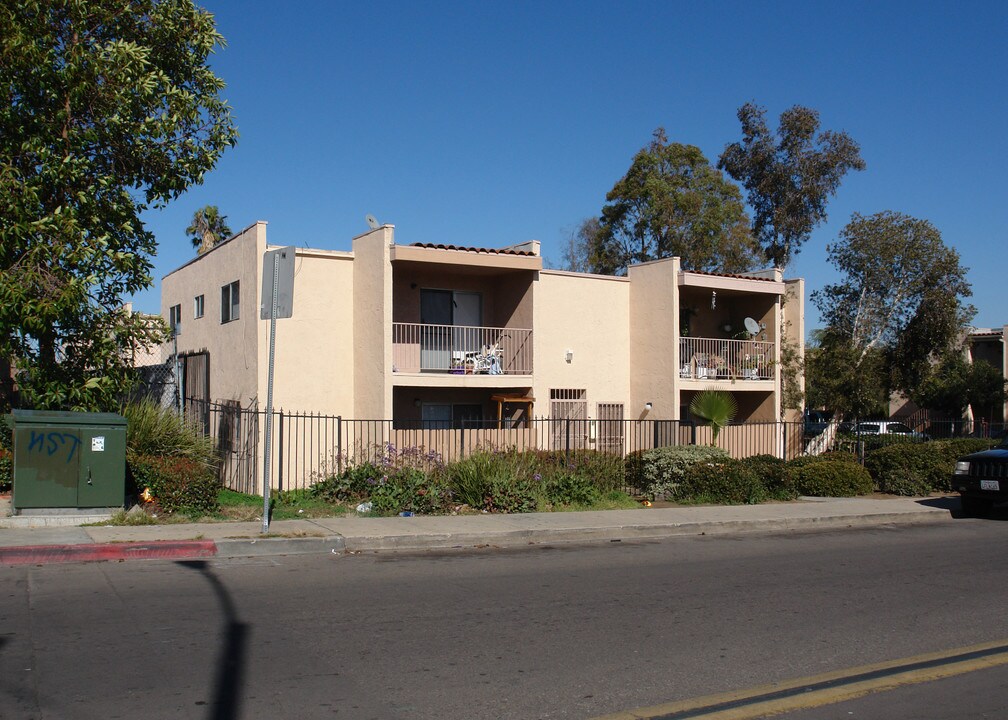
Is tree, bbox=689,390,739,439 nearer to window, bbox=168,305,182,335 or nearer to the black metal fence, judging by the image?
the black metal fence

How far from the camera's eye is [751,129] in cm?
3909

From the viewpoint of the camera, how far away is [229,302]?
71.2ft

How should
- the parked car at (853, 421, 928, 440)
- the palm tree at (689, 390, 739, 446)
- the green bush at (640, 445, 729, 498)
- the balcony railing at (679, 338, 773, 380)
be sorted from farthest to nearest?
1. the parked car at (853, 421, 928, 440)
2. the balcony railing at (679, 338, 773, 380)
3. the palm tree at (689, 390, 739, 446)
4. the green bush at (640, 445, 729, 498)

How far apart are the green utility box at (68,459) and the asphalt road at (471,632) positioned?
2402 mm

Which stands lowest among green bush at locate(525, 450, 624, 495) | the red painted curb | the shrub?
the red painted curb

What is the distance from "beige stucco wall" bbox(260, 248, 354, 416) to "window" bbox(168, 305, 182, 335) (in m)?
6.35

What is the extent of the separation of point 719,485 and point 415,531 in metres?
7.13

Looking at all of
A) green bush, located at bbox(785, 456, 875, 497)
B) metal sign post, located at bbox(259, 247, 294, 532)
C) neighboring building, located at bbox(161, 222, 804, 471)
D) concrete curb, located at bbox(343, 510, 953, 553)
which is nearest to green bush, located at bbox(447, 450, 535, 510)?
concrete curb, located at bbox(343, 510, 953, 553)

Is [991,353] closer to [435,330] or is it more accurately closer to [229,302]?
[435,330]

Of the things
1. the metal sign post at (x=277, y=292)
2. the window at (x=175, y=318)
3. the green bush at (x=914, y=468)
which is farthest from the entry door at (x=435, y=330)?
the green bush at (x=914, y=468)

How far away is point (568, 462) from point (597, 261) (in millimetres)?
27836

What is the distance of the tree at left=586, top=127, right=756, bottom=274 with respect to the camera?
132 feet

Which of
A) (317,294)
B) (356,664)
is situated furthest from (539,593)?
(317,294)

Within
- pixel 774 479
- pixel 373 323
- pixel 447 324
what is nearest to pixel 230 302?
pixel 373 323
